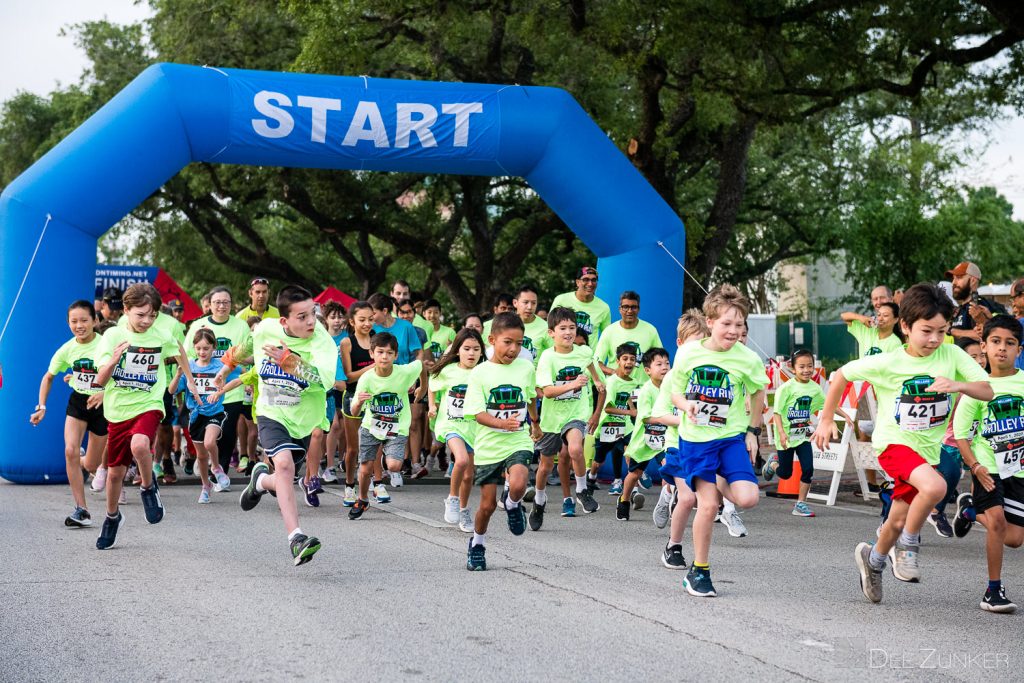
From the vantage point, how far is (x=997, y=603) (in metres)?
6.62

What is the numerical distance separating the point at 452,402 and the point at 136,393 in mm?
2377

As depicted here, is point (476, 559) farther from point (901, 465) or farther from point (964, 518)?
point (964, 518)

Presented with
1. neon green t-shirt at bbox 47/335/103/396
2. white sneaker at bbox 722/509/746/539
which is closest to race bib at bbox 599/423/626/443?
white sneaker at bbox 722/509/746/539

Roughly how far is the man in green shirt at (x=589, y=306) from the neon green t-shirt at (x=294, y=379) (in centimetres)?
520

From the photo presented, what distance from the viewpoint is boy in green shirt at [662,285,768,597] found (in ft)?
23.3

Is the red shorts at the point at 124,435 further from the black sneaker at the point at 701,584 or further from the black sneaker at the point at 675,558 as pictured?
the black sneaker at the point at 701,584

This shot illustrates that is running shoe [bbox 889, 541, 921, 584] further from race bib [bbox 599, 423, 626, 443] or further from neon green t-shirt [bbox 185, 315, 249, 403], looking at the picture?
neon green t-shirt [bbox 185, 315, 249, 403]

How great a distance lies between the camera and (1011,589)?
7.48 meters

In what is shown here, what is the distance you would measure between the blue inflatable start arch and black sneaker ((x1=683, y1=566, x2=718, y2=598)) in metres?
7.18

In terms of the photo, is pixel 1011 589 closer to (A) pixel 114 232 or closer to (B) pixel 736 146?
(B) pixel 736 146

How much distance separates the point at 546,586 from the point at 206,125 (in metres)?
7.76

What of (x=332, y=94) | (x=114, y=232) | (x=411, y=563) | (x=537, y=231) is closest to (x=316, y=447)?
(x=411, y=563)

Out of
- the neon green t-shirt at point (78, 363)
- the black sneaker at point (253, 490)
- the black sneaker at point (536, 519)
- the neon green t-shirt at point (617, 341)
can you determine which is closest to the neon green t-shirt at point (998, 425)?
the black sneaker at point (536, 519)

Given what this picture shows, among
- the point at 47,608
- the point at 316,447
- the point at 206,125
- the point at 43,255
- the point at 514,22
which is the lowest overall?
the point at 47,608
